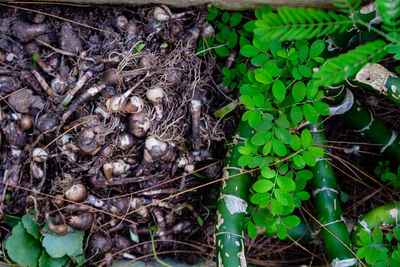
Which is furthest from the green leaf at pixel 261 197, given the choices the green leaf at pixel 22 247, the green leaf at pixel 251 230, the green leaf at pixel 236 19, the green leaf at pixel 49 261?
the green leaf at pixel 22 247

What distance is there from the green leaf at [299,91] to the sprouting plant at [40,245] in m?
1.64

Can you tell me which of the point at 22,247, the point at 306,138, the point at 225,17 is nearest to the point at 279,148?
the point at 306,138

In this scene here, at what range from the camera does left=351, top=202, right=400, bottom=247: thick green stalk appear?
220cm

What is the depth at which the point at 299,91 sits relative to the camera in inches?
78.8

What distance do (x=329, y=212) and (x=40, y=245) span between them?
1951 mm

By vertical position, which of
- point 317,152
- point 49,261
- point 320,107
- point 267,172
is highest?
point 320,107

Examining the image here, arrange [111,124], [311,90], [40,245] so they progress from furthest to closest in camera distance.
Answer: [40,245], [111,124], [311,90]

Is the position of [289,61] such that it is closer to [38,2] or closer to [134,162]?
[134,162]

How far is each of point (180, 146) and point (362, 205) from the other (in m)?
1.52

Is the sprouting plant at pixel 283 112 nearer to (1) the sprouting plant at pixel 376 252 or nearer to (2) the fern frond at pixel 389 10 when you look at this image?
(1) the sprouting plant at pixel 376 252

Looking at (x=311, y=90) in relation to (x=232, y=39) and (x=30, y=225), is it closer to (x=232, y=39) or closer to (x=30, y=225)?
(x=232, y=39)

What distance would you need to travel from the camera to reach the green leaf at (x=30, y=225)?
231 centimetres

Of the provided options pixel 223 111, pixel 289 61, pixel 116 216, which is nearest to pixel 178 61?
pixel 223 111

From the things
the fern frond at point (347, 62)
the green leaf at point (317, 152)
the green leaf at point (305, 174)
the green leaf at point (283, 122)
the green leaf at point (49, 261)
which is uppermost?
the fern frond at point (347, 62)
